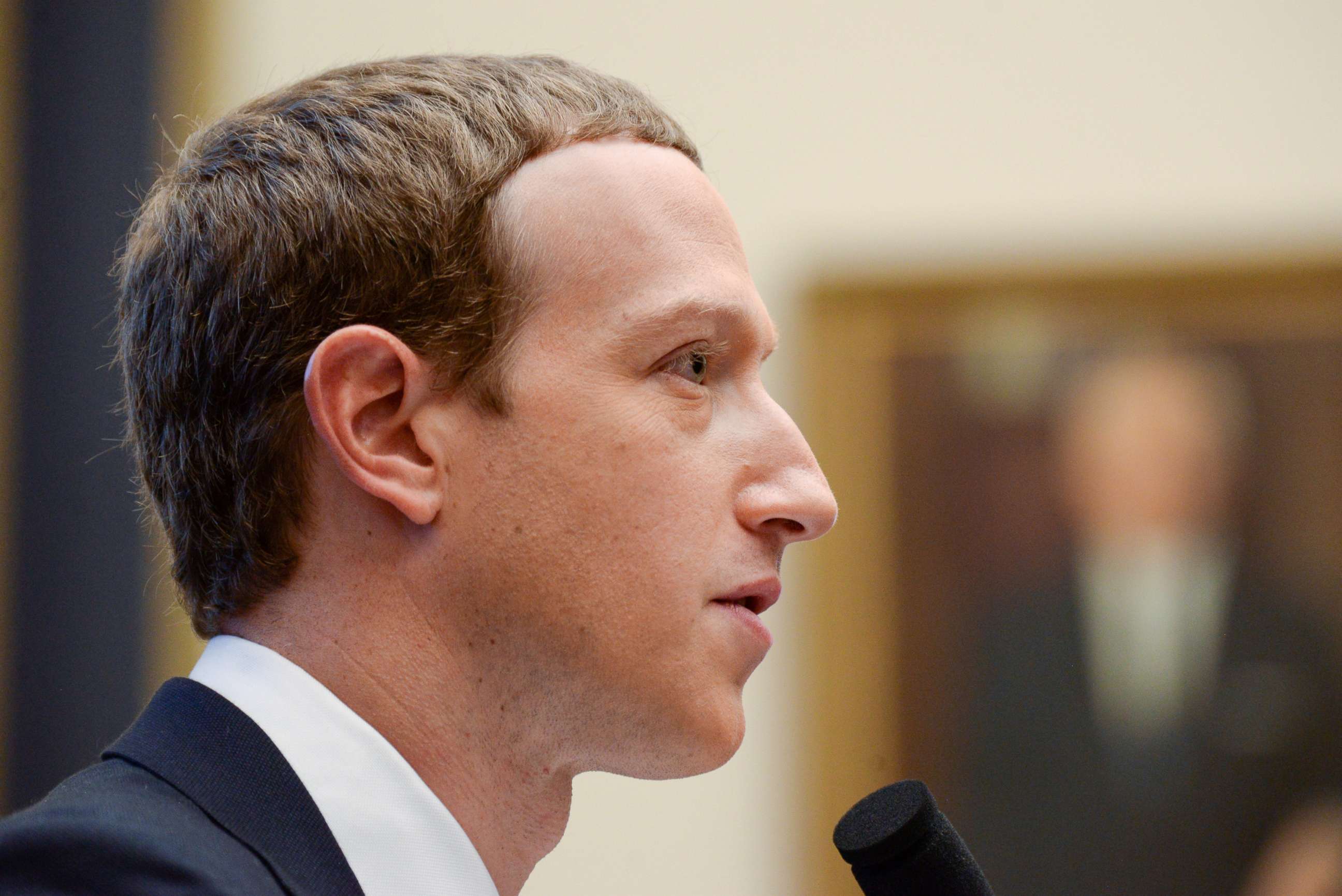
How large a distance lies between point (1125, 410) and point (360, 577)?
9.83ft

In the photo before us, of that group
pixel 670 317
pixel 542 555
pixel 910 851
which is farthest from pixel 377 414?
pixel 910 851

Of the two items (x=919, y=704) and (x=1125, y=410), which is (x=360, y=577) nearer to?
(x=919, y=704)

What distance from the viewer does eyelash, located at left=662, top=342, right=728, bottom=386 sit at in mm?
1711

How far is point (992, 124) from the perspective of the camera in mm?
4055

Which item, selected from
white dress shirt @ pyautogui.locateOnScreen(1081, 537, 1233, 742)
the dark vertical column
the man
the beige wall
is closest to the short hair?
the man

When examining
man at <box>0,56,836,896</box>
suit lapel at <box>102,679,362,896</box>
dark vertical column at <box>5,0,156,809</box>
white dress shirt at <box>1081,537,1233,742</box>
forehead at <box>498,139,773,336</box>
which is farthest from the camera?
white dress shirt at <box>1081,537,1233,742</box>

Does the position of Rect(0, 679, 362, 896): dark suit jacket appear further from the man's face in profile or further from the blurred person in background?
the blurred person in background

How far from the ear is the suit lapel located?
307 mm

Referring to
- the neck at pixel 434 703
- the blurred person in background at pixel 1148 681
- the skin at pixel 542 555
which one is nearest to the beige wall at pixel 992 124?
the blurred person in background at pixel 1148 681

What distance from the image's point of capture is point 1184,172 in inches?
159

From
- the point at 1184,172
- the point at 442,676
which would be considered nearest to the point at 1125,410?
the point at 1184,172

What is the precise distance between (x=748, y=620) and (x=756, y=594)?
0.14 ft

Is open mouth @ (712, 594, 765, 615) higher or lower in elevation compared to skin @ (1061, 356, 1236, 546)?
higher

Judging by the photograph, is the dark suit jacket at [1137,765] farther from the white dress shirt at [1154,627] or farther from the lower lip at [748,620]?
the lower lip at [748,620]
